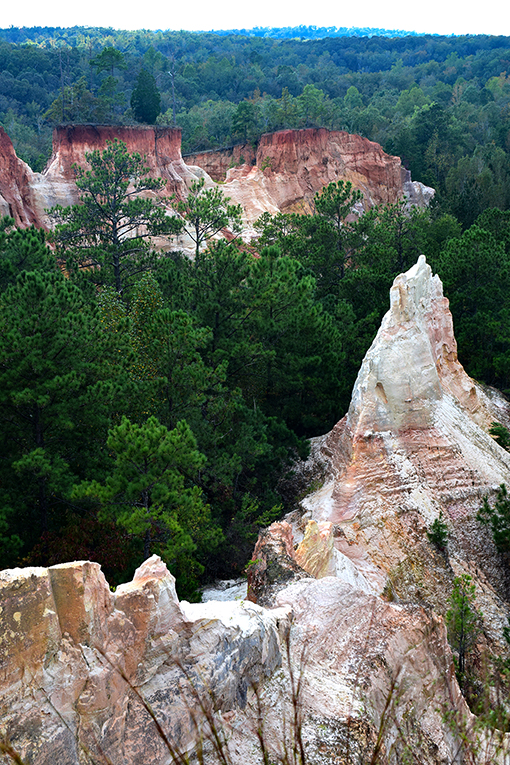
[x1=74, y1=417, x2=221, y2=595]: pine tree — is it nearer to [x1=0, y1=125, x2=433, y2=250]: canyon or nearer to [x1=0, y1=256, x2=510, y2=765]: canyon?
[x1=0, y1=256, x2=510, y2=765]: canyon

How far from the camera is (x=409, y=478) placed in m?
15.2

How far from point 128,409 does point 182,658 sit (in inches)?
355

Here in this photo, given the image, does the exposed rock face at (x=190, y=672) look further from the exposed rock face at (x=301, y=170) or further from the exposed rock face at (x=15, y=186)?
the exposed rock face at (x=301, y=170)

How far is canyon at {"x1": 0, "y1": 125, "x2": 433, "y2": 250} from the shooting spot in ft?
120

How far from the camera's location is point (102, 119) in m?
48.0

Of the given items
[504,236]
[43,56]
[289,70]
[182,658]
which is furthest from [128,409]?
[289,70]

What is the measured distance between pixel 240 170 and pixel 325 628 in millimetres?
50764

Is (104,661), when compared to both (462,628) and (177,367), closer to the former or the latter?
(462,628)

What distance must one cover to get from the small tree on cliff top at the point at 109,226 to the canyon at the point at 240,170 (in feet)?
15.9

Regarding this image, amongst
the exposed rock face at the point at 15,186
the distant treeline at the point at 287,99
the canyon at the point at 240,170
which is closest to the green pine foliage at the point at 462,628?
the canyon at the point at 240,170

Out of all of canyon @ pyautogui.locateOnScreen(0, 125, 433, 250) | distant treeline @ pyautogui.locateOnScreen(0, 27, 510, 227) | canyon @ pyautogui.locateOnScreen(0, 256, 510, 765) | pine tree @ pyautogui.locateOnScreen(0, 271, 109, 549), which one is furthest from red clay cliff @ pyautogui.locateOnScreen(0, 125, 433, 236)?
canyon @ pyautogui.locateOnScreen(0, 256, 510, 765)

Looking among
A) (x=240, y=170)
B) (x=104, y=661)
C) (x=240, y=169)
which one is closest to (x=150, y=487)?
(x=104, y=661)

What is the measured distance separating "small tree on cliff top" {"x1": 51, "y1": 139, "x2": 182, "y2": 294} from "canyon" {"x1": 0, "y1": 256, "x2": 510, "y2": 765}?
40.0ft

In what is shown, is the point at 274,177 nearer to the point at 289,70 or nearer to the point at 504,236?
the point at 504,236
